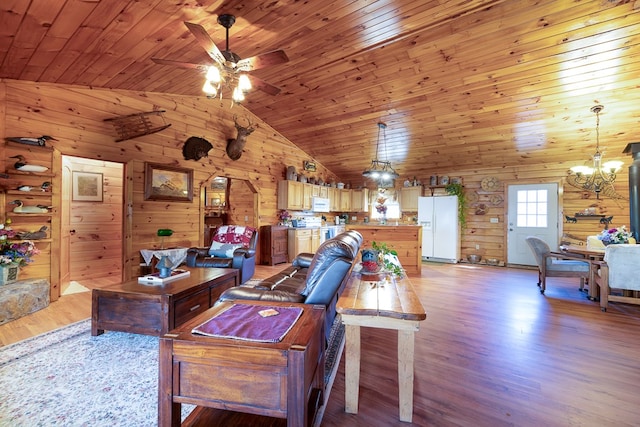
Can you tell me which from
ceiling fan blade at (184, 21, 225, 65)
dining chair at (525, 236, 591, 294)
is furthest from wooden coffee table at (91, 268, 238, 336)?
dining chair at (525, 236, 591, 294)

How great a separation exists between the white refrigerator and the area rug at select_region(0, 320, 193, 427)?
6.47m

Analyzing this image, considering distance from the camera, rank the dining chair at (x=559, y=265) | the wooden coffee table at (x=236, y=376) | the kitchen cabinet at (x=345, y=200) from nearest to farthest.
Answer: the wooden coffee table at (x=236, y=376)
the dining chair at (x=559, y=265)
the kitchen cabinet at (x=345, y=200)

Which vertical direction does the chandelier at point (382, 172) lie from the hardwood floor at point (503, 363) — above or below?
above

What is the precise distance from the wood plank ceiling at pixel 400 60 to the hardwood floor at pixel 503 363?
2897 millimetres

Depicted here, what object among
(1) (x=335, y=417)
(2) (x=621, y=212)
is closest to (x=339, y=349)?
(1) (x=335, y=417)

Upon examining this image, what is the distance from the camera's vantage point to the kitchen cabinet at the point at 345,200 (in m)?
8.35

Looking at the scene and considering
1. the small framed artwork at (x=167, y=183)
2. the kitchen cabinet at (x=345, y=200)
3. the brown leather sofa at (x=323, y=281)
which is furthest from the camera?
the kitchen cabinet at (x=345, y=200)

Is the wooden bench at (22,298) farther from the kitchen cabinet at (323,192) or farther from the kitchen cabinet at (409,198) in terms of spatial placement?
the kitchen cabinet at (409,198)

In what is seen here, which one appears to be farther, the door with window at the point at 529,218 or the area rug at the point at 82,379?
the door with window at the point at 529,218

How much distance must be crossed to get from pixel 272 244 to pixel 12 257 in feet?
12.7

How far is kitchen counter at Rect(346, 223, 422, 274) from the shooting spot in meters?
5.40

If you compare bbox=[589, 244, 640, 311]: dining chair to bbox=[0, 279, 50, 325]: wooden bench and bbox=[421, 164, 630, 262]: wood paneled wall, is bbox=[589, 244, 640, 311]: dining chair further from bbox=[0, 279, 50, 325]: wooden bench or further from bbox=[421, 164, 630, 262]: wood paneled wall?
bbox=[0, 279, 50, 325]: wooden bench

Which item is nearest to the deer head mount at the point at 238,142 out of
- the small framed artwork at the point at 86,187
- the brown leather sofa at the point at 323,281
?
the small framed artwork at the point at 86,187

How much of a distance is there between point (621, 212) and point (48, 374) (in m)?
8.79
